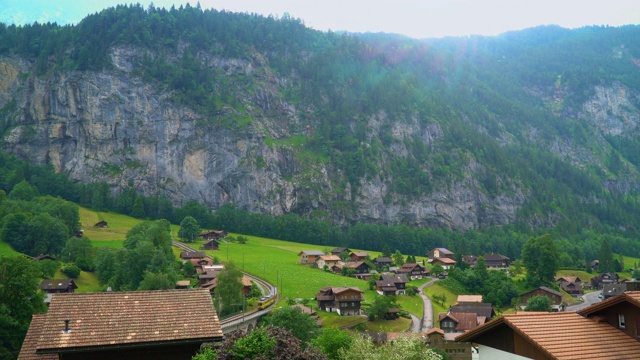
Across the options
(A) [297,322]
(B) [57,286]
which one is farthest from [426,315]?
(B) [57,286]

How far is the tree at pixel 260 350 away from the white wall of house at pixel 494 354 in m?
4.77

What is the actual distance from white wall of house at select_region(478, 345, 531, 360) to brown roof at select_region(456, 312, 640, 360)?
0.58 m

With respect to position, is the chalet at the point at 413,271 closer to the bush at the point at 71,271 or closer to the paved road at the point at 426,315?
the paved road at the point at 426,315

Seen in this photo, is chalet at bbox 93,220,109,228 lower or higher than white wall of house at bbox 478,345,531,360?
lower

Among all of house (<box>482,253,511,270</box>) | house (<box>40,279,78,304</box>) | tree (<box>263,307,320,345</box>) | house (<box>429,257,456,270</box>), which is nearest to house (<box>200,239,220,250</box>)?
house (<box>40,279,78,304</box>)

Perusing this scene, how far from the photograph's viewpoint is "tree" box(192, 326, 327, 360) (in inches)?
525

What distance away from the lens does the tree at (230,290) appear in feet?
211

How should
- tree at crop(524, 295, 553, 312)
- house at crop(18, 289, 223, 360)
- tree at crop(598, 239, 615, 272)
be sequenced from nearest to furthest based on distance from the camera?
house at crop(18, 289, 223, 360) → tree at crop(524, 295, 553, 312) → tree at crop(598, 239, 615, 272)

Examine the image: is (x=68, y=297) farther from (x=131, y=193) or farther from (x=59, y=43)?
(x=59, y=43)

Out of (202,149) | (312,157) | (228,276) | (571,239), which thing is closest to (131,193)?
(202,149)

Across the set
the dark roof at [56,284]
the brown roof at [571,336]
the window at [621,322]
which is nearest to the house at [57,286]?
the dark roof at [56,284]

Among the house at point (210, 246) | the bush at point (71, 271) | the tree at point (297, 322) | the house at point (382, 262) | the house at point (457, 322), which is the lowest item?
the house at point (382, 262)

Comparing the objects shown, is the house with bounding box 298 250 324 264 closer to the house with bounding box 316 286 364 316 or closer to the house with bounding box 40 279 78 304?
the house with bounding box 316 286 364 316

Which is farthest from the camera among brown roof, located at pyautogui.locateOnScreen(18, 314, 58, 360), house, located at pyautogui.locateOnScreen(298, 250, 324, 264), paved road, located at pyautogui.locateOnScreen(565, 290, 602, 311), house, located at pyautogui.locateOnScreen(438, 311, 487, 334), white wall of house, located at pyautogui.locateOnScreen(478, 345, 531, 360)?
house, located at pyautogui.locateOnScreen(298, 250, 324, 264)
